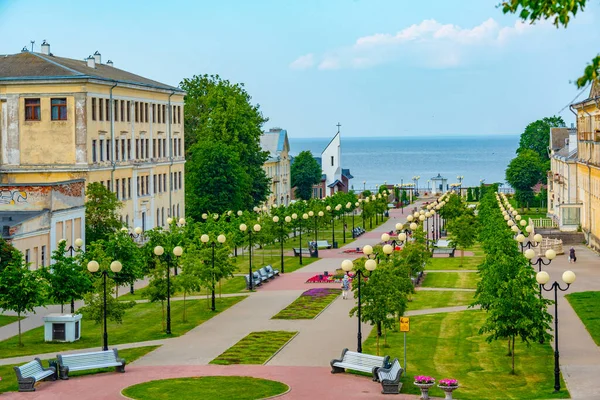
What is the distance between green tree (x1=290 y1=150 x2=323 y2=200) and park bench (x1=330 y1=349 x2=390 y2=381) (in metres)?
110

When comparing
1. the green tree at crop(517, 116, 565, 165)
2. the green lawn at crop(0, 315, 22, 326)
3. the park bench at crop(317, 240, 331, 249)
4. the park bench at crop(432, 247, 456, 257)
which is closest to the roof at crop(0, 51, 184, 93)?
the park bench at crop(317, 240, 331, 249)

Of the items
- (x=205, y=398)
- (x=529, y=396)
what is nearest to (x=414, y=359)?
(x=529, y=396)

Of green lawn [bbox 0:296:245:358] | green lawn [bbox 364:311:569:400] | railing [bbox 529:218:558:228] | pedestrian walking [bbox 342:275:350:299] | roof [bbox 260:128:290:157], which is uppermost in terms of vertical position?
roof [bbox 260:128:290:157]

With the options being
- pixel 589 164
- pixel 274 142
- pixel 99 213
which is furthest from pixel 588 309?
pixel 274 142

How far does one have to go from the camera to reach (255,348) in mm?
36938

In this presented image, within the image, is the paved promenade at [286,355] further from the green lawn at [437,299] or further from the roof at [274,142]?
the roof at [274,142]

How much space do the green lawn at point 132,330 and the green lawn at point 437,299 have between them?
7790mm

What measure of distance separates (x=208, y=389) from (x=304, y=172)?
4412 inches

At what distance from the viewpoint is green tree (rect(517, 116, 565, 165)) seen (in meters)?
144

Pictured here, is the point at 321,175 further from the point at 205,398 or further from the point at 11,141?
the point at 205,398

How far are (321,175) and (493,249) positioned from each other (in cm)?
10275

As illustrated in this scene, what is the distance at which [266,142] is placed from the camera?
417 ft

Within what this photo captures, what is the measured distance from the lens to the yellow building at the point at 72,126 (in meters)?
68.4

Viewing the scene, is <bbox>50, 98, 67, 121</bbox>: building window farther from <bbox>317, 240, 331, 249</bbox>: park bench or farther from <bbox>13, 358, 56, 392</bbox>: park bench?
<bbox>13, 358, 56, 392</bbox>: park bench
